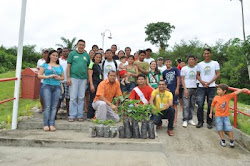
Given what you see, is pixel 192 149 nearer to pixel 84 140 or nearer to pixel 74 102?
pixel 84 140

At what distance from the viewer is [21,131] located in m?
5.02

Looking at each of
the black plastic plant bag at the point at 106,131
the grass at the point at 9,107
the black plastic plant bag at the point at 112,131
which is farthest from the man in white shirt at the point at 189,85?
the grass at the point at 9,107

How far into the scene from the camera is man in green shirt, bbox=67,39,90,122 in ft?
17.9

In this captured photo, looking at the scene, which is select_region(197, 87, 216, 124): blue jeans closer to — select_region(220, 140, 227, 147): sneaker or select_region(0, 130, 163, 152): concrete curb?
select_region(220, 140, 227, 147): sneaker

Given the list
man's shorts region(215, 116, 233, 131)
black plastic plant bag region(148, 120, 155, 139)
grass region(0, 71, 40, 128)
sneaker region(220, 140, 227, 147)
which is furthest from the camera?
grass region(0, 71, 40, 128)

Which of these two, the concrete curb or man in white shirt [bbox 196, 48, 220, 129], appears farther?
man in white shirt [bbox 196, 48, 220, 129]

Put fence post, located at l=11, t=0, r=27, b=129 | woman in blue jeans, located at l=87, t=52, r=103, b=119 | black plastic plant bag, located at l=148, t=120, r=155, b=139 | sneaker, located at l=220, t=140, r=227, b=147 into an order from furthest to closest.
Answer: woman in blue jeans, located at l=87, t=52, r=103, b=119, fence post, located at l=11, t=0, r=27, b=129, sneaker, located at l=220, t=140, r=227, b=147, black plastic plant bag, located at l=148, t=120, r=155, b=139

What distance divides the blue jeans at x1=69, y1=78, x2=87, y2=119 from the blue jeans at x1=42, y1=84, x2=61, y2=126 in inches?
15.8

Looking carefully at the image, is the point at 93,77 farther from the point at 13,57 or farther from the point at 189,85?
the point at 13,57

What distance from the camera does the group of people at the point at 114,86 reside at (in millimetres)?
5062

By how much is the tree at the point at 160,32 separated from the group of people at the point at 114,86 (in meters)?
49.7

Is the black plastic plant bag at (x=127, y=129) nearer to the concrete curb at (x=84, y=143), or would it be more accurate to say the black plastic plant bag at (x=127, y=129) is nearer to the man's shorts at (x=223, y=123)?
the concrete curb at (x=84, y=143)

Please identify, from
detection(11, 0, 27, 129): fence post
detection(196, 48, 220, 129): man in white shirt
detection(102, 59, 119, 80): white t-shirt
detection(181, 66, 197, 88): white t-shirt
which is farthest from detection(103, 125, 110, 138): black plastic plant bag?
detection(181, 66, 197, 88): white t-shirt

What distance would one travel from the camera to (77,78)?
18.1 feet
